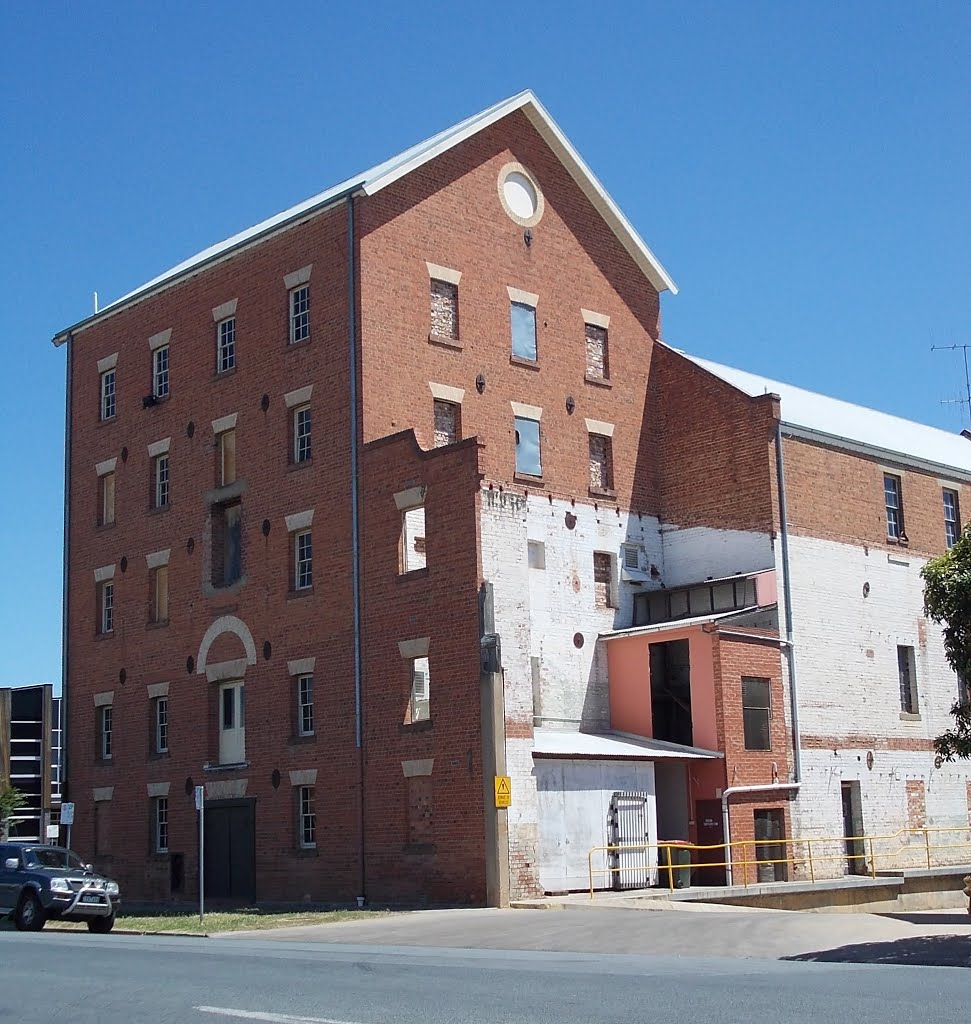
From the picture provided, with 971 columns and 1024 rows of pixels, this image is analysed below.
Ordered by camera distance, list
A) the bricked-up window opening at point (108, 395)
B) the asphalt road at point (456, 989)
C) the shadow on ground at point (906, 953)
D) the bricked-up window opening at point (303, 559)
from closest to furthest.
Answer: the asphalt road at point (456, 989)
the shadow on ground at point (906, 953)
the bricked-up window opening at point (303, 559)
the bricked-up window opening at point (108, 395)

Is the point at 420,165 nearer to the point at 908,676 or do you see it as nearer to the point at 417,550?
the point at 417,550

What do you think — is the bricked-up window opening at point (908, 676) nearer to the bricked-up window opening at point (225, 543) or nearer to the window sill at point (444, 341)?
the window sill at point (444, 341)

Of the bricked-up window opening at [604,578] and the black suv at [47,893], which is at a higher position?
the bricked-up window opening at [604,578]

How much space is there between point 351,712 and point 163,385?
12.0m

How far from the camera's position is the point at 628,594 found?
123 ft

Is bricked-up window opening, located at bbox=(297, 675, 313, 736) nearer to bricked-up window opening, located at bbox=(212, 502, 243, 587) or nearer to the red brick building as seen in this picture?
the red brick building

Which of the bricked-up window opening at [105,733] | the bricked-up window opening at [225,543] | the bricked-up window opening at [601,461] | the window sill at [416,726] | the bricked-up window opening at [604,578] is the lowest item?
the window sill at [416,726]

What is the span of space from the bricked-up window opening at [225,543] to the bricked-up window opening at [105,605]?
4834 mm

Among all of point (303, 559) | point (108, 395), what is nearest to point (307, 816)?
point (303, 559)

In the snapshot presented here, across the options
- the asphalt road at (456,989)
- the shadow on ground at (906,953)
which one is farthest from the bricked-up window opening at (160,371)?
the shadow on ground at (906,953)

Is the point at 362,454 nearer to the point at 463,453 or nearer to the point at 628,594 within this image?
the point at 463,453

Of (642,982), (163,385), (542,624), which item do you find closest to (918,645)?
(542,624)

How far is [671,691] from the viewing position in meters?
35.4

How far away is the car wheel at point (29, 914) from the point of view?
1049 inches
